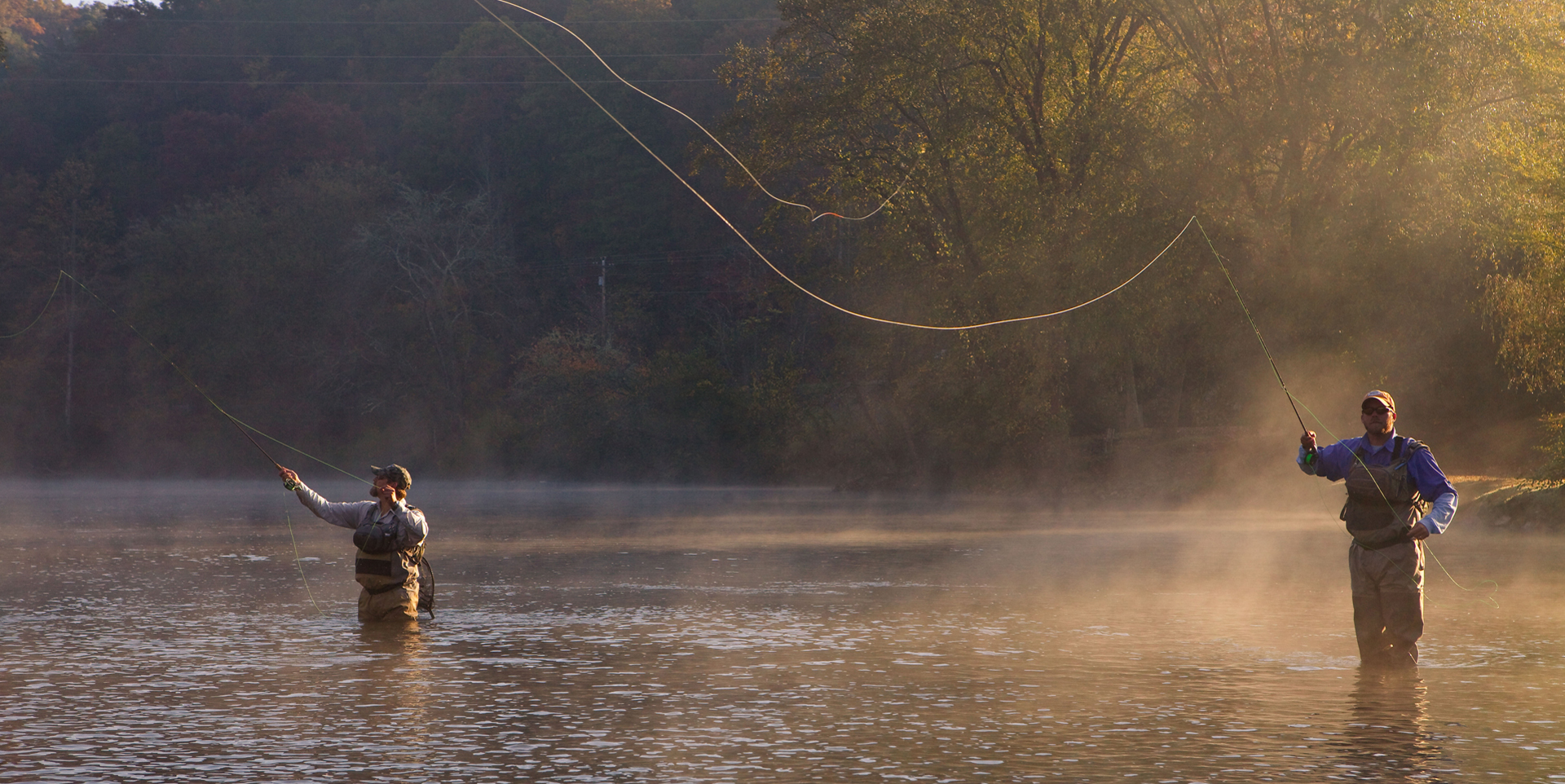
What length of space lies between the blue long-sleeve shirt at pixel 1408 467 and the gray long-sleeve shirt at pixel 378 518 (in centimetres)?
680

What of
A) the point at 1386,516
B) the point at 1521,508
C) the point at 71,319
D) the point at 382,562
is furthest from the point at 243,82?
the point at 1386,516

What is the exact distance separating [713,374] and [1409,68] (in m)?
33.5

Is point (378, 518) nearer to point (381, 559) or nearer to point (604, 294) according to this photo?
point (381, 559)

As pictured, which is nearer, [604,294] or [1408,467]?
[1408,467]

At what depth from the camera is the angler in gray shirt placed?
13414 millimetres

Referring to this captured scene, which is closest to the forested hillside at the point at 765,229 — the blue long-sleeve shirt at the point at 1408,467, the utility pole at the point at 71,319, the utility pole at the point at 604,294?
the utility pole at the point at 71,319

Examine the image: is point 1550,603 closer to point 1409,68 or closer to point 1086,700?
point 1086,700

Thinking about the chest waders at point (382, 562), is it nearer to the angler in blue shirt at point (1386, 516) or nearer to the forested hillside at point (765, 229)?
the angler in blue shirt at point (1386, 516)

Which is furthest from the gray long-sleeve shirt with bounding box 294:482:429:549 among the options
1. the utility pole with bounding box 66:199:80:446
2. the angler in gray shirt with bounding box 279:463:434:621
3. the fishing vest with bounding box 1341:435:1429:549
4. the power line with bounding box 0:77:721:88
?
the power line with bounding box 0:77:721:88

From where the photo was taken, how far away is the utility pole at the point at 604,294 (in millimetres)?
71438

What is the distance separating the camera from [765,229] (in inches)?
1567

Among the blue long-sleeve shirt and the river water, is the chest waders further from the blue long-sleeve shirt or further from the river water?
the blue long-sleeve shirt

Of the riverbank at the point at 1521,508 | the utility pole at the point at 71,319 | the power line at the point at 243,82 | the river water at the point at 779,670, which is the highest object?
the power line at the point at 243,82

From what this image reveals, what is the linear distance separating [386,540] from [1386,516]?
7.47m
